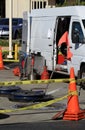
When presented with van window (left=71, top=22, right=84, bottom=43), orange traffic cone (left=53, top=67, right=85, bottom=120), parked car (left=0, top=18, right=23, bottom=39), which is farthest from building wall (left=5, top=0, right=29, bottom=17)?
orange traffic cone (left=53, top=67, right=85, bottom=120)

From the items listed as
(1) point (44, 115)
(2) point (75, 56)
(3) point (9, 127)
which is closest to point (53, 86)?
(2) point (75, 56)

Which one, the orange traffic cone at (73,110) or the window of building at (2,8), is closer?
the orange traffic cone at (73,110)

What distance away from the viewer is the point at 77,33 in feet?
48.7

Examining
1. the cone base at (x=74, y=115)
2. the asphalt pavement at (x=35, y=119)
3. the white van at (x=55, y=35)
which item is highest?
the white van at (x=55, y=35)

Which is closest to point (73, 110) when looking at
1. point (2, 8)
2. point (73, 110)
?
point (73, 110)

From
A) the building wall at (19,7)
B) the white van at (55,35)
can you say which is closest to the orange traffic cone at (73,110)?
the white van at (55,35)

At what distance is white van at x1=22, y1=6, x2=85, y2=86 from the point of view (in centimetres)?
1466

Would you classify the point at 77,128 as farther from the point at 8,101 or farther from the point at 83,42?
the point at 83,42

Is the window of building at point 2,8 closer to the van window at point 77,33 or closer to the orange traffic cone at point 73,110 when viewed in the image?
the van window at point 77,33

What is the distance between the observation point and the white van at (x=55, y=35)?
48.1 ft

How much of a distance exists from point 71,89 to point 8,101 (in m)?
2.62

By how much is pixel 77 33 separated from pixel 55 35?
123cm

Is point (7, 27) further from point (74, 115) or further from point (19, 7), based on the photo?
point (74, 115)

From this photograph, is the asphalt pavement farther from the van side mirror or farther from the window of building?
the window of building
